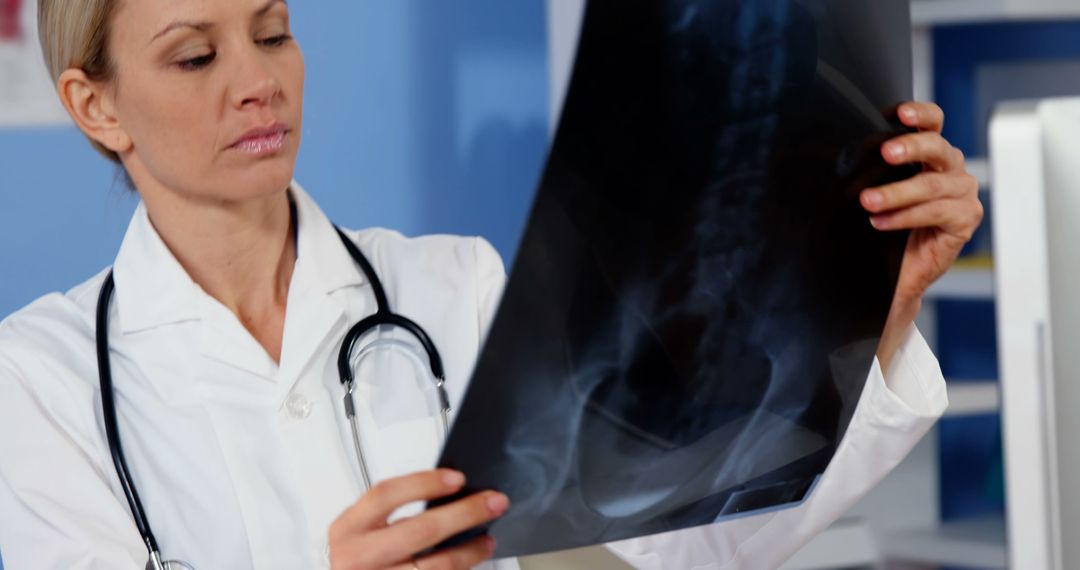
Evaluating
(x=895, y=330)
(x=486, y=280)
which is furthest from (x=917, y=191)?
(x=486, y=280)

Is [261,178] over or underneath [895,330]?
over

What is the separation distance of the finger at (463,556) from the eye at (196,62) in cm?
53

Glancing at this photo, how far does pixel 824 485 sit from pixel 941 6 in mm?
1283

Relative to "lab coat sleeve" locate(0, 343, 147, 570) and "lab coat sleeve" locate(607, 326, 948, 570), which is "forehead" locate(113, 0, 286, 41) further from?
"lab coat sleeve" locate(607, 326, 948, 570)

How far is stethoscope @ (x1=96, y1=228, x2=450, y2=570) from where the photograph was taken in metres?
1.01

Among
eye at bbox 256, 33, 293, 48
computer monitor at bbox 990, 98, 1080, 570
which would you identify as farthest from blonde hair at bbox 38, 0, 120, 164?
computer monitor at bbox 990, 98, 1080, 570

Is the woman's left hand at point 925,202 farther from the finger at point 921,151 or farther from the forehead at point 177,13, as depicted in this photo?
the forehead at point 177,13

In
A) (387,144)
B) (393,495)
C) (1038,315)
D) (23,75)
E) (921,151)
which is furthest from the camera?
(387,144)

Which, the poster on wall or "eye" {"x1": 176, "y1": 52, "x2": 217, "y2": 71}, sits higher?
the poster on wall

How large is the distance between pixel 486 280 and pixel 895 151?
1.58 ft

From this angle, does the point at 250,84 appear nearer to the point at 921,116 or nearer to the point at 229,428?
the point at 229,428

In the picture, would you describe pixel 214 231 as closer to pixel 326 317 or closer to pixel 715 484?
pixel 326 317

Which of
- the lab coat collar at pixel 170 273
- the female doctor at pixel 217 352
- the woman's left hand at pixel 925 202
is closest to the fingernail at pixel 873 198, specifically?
the woman's left hand at pixel 925 202

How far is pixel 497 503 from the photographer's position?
0.66 metres
